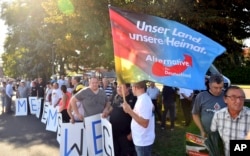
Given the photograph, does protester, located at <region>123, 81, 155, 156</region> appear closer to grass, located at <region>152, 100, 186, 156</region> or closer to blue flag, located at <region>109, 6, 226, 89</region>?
blue flag, located at <region>109, 6, 226, 89</region>

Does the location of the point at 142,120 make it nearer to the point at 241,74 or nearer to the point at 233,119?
the point at 233,119

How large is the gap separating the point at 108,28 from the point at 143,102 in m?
9.21

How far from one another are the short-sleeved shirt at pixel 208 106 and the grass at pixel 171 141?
2.50 m

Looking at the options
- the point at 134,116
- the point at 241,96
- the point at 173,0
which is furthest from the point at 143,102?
the point at 173,0

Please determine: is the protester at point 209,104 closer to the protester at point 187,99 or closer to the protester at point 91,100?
the protester at point 91,100

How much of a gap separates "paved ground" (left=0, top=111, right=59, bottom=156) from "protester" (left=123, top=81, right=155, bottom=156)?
3783 mm

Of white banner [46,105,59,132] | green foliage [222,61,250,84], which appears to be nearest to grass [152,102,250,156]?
white banner [46,105,59,132]

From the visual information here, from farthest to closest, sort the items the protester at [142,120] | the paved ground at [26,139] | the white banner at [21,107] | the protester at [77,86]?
the white banner at [21,107], the protester at [77,86], the paved ground at [26,139], the protester at [142,120]

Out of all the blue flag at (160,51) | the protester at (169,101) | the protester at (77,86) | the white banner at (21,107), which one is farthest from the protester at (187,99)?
the white banner at (21,107)

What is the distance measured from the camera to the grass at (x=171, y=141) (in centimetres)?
830

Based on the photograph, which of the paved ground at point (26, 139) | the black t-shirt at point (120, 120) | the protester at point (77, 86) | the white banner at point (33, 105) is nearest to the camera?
the black t-shirt at point (120, 120)

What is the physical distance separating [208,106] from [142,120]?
98cm

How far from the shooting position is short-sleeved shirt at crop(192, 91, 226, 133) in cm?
518

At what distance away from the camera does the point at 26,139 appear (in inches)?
415
